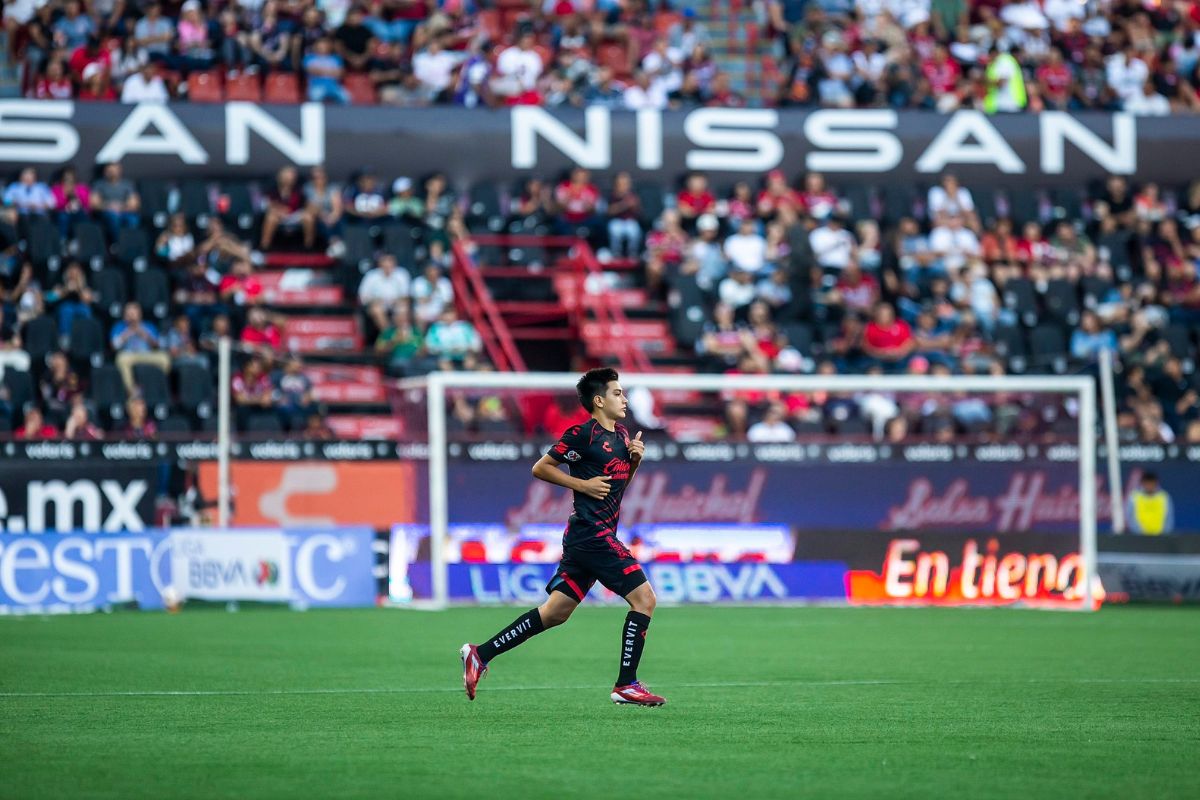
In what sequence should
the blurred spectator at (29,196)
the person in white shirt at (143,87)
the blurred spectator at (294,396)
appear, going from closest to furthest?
the blurred spectator at (294,396), the blurred spectator at (29,196), the person in white shirt at (143,87)

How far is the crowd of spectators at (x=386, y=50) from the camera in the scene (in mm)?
26656

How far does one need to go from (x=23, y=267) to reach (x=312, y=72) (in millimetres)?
5708

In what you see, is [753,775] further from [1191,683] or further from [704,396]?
[704,396]

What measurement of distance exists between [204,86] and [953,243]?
11183mm

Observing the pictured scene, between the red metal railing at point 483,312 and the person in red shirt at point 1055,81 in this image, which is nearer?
the red metal railing at point 483,312

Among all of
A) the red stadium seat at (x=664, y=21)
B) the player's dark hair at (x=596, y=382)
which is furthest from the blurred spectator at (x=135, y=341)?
the player's dark hair at (x=596, y=382)

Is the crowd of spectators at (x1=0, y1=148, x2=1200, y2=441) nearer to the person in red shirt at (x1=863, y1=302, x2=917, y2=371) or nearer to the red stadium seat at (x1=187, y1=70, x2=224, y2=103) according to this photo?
the person in red shirt at (x1=863, y1=302, x2=917, y2=371)

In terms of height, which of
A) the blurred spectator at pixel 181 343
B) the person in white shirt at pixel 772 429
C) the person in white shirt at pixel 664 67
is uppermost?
the person in white shirt at pixel 664 67

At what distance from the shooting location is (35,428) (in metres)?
21.2

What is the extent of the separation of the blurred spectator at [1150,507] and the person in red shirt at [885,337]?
3.70 metres

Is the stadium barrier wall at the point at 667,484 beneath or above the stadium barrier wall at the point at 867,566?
above

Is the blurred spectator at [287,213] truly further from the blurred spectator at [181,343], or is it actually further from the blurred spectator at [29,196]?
the blurred spectator at [29,196]

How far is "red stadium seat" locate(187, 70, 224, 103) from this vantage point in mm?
26984

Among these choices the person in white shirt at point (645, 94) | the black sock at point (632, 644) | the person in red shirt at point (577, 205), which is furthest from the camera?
the person in white shirt at point (645, 94)
